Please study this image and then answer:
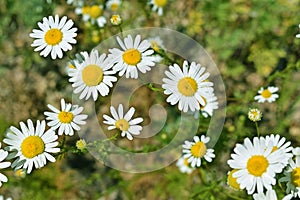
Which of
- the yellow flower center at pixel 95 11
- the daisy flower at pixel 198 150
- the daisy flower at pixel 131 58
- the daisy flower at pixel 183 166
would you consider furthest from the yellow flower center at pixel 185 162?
the yellow flower center at pixel 95 11

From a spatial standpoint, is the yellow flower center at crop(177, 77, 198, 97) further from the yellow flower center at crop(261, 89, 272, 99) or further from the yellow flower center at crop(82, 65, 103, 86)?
the yellow flower center at crop(261, 89, 272, 99)

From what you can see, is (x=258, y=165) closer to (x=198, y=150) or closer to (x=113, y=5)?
(x=198, y=150)

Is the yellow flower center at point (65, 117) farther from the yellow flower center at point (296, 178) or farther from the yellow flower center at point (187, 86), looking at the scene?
the yellow flower center at point (296, 178)

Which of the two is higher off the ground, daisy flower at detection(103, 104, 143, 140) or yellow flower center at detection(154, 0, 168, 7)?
yellow flower center at detection(154, 0, 168, 7)

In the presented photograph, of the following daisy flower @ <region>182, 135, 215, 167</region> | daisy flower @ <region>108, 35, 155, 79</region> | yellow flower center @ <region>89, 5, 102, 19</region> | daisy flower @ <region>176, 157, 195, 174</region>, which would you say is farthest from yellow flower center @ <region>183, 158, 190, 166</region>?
yellow flower center @ <region>89, 5, 102, 19</region>

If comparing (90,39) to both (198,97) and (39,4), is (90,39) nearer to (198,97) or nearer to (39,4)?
(39,4)

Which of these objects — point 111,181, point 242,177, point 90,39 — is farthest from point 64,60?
point 242,177

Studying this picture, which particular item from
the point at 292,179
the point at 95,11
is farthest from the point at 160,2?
the point at 292,179
